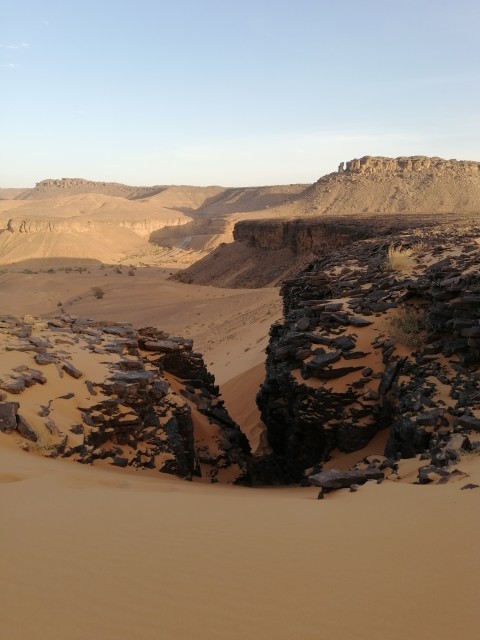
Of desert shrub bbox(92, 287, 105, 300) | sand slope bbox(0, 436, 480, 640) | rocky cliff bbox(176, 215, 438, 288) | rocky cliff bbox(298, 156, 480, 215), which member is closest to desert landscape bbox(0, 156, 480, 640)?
sand slope bbox(0, 436, 480, 640)

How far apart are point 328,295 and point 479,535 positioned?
27.2 feet

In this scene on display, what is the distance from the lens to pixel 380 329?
9.13m

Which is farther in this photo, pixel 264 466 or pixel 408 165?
pixel 408 165

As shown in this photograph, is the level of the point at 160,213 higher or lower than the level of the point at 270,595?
higher

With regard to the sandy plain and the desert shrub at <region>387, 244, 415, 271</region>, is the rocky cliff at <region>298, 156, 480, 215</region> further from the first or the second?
the sandy plain

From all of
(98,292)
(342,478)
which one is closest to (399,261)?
(342,478)

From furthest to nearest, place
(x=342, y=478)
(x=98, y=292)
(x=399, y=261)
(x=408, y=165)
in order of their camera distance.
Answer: (x=408, y=165) < (x=98, y=292) < (x=399, y=261) < (x=342, y=478)

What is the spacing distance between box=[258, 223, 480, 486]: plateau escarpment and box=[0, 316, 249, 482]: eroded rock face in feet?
4.45

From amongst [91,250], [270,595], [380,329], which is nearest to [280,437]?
[380,329]

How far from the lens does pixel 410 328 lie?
8.67 m

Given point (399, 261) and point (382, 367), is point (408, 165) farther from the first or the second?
point (382, 367)

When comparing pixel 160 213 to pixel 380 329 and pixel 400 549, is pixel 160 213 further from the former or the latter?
pixel 400 549

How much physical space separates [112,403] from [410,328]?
486cm

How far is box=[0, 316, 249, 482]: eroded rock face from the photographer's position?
6.59 meters
